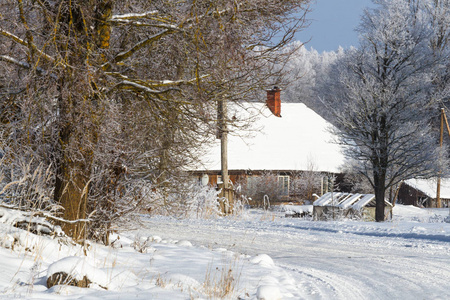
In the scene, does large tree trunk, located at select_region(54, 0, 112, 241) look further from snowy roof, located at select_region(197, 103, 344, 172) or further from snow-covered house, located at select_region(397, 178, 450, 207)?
snow-covered house, located at select_region(397, 178, 450, 207)

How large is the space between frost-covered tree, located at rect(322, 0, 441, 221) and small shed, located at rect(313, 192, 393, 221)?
0.71m

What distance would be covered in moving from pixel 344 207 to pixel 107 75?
639 inches

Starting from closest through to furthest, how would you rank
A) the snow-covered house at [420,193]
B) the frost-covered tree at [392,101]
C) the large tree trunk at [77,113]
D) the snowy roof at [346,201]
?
the large tree trunk at [77,113], the frost-covered tree at [392,101], the snowy roof at [346,201], the snow-covered house at [420,193]

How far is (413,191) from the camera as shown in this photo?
40000 mm

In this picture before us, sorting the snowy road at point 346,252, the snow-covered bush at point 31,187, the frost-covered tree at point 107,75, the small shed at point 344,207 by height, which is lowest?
the snowy road at point 346,252

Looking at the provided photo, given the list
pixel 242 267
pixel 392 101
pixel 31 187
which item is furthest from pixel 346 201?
pixel 31 187

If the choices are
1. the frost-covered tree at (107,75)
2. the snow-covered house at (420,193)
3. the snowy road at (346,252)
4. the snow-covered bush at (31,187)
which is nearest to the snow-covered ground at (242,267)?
the snowy road at (346,252)

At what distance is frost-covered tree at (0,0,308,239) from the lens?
6.36 meters

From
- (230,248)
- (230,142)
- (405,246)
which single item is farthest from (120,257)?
(230,142)

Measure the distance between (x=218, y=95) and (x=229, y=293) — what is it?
374 centimetres

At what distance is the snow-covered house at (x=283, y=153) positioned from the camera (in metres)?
34.3

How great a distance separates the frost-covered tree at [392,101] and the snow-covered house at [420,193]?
58.7 feet

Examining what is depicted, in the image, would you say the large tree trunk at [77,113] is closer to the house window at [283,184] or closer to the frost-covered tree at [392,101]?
the frost-covered tree at [392,101]

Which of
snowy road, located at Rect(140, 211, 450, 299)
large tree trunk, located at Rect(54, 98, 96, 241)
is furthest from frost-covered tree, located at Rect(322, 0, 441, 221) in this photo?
large tree trunk, located at Rect(54, 98, 96, 241)
